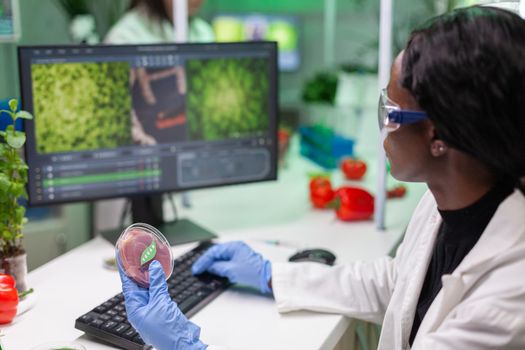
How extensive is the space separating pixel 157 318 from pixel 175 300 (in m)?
0.22

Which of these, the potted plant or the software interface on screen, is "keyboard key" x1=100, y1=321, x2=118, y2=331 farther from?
the software interface on screen

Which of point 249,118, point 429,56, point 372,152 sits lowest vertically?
point 372,152

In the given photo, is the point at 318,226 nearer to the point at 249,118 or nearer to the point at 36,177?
the point at 249,118

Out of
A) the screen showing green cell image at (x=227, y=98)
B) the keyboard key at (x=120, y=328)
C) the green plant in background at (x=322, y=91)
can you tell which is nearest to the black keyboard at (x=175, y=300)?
the keyboard key at (x=120, y=328)

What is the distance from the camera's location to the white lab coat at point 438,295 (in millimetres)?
975

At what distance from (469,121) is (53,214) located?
5.43 ft

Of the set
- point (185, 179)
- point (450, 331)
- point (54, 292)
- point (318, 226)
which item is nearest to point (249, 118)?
point (185, 179)

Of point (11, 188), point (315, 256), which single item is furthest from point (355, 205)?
point (11, 188)

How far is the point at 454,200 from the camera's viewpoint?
44.8 inches

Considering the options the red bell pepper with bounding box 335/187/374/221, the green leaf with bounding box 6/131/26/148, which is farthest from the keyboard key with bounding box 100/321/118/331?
the red bell pepper with bounding box 335/187/374/221

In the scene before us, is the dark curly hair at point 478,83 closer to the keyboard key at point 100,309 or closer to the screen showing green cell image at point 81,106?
the keyboard key at point 100,309

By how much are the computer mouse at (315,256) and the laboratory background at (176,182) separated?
0.01 meters

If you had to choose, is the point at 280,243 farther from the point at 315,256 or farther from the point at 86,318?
the point at 86,318

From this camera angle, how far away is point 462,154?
106 centimetres
